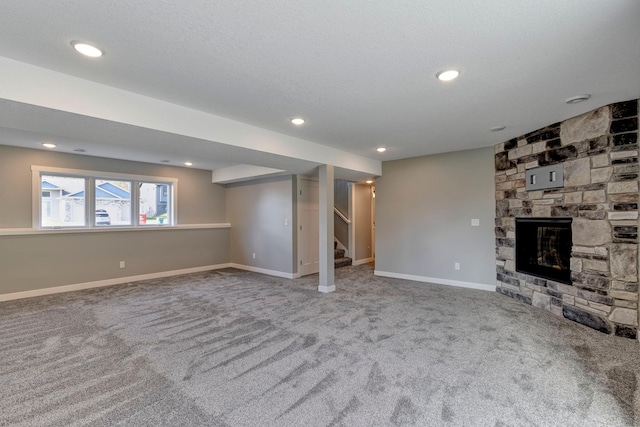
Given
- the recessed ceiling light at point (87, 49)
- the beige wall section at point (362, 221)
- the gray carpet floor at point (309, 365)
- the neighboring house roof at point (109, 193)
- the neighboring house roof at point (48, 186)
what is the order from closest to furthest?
1. the gray carpet floor at point (309, 365)
2. the recessed ceiling light at point (87, 49)
3. the neighboring house roof at point (48, 186)
4. the neighboring house roof at point (109, 193)
5. the beige wall section at point (362, 221)

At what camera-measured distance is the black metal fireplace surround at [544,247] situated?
12.4 ft

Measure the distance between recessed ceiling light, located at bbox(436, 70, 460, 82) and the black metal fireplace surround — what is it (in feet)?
8.30

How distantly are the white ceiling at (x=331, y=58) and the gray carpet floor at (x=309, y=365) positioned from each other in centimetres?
214

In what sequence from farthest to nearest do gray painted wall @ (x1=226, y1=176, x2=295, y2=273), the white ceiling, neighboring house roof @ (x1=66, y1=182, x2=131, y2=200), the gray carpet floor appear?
gray painted wall @ (x1=226, y1=176, x2=295, y2=273) → neighboring house roof @ (x1=66, y1=182, x2=131, y2=200) → the gray carpet floor → the white ceiling

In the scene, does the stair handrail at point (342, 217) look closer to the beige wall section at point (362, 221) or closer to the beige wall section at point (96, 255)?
the beige wall section at point (362, 221)

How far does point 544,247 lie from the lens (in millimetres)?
4160

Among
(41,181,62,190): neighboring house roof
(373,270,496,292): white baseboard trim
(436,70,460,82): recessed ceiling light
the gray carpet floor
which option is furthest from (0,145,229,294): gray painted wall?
(436,70,460,82): recessed ceiling light

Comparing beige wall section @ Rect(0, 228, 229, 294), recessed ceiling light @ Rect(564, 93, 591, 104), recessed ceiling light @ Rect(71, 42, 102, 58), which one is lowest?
beige wall section @ Rect(0, 228, 229, 294)

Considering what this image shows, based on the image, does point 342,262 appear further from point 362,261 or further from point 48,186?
point 48,186

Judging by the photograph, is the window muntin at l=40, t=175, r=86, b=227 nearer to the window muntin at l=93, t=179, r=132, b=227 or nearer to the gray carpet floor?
the window muntin at l=93, t=179, r=132, b=227

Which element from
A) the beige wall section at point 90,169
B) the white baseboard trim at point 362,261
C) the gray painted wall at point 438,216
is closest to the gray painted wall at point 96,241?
the beige wall section at point 90,169

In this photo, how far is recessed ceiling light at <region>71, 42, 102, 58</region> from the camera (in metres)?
2.05

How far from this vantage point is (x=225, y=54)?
217 centimetres

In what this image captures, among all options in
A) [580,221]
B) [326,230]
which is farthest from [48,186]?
[580,221]
